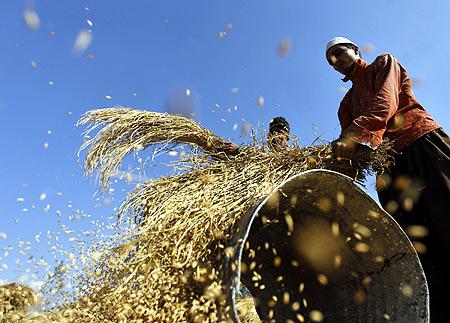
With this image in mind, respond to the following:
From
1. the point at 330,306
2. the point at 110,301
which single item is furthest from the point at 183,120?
the point at 330,306

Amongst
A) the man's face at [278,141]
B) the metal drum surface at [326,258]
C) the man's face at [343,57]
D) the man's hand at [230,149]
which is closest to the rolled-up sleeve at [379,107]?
the man's face at [343,57]

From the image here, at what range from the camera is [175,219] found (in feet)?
7.47

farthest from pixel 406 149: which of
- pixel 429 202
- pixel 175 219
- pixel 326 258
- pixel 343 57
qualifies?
pixel 175 219

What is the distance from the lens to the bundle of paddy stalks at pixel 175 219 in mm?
2025

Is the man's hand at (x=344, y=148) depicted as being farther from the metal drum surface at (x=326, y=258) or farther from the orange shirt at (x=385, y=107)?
the metal drum surface at (x=326, y=258)

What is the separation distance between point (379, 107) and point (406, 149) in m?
0.41

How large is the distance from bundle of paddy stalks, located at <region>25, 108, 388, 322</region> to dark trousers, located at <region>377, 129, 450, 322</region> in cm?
21

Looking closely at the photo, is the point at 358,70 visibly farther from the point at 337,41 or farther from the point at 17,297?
the point at 17,297

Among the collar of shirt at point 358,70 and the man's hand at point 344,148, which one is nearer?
the man's hand at point 344,148

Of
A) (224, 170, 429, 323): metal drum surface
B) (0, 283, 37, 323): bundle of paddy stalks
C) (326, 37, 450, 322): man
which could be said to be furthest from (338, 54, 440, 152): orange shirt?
(0, 283, 37, 323): bundle of paddy stalks

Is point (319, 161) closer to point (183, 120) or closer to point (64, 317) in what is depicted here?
point (183, 120)

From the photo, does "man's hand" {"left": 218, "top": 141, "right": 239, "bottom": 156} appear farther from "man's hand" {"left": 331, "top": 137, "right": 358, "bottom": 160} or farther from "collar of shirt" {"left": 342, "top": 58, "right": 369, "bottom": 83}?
"collar of shirt" {"left": 342, "top": 58, "right": 369, "bottom": 83}

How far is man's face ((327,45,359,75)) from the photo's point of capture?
298 cm

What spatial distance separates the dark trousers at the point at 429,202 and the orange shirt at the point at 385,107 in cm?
8
